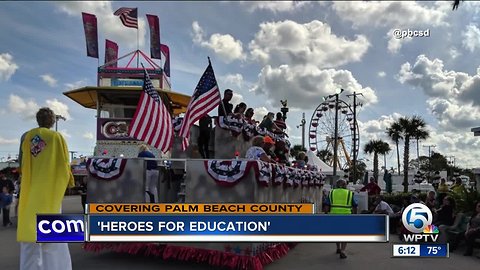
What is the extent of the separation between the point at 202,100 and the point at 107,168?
2.24 meters

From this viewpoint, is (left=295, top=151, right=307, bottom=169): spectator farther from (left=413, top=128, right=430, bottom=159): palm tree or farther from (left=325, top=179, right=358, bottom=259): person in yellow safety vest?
(left=413, top=128, right=430, bottom=159): palm tree

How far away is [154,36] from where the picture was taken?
117 ft

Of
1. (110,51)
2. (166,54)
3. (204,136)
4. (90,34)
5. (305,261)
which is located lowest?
(305,261)

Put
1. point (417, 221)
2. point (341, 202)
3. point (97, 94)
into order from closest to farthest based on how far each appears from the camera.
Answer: point (417, 221) → point (341, 202) → point (97, 94)

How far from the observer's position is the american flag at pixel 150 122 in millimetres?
8961

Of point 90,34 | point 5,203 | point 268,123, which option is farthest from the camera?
point 90,34

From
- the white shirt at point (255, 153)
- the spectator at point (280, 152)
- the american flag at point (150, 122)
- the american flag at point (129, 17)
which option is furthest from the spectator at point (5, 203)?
the american flag at point (129, 17)

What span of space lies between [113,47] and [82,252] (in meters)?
30.7

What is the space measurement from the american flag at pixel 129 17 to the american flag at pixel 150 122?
2533cm

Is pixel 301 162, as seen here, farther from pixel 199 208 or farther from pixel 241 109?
pixel 199 208

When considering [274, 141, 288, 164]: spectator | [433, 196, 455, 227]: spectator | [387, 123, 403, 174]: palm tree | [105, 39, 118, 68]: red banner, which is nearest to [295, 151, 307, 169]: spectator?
[274, 141, 288, 164]: spectator

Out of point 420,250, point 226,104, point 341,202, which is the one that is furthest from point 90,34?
point 420,250

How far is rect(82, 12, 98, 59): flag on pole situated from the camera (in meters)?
34.7

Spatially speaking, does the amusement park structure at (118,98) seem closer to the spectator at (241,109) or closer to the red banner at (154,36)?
the red banner at (154,36)
